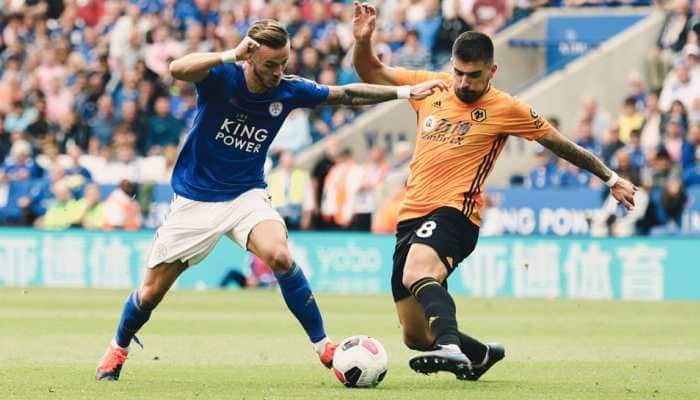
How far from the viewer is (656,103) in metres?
24.2

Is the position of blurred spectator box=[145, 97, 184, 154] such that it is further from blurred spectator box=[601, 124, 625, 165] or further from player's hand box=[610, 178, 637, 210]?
player's hand box=[610, 178, 637, 210]

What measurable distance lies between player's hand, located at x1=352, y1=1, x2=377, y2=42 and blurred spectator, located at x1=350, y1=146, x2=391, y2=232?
43.5ft

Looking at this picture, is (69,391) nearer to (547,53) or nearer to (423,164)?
(423,164)

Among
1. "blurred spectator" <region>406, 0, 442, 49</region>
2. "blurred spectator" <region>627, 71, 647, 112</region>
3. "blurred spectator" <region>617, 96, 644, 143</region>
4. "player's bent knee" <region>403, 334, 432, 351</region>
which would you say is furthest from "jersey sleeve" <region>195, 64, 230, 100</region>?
"blurred spectator" <region>406, 0, 442, 49</region>

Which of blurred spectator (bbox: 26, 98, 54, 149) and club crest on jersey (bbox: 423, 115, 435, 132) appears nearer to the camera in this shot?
club crest on jersey (bbox: 423, 115, 435, 132)

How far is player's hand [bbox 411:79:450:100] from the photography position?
10.5m

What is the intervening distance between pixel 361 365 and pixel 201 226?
59.6 inches

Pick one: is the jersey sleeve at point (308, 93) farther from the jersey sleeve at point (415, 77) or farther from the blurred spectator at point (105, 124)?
the blurred spectator at point (105, 124)

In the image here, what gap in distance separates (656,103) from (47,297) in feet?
30.6

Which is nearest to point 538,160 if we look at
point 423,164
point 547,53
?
point 547,53

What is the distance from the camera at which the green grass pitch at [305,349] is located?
10.1 m

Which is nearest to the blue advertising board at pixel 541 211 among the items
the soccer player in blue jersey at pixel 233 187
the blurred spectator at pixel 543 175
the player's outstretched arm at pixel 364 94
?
the blurred spectator at pixel 543 175

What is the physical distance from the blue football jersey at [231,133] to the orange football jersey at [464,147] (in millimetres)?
819

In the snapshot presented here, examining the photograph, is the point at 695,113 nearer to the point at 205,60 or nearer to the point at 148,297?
the point at 148,297
